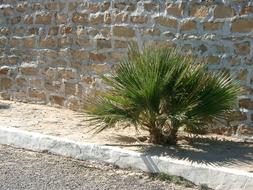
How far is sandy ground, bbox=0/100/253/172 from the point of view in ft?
18.7

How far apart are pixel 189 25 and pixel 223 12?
0.48 metres

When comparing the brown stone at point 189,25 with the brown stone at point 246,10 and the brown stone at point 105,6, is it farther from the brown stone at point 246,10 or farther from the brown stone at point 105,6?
the brown stone at point 105,6

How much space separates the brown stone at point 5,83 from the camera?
30.1 feet

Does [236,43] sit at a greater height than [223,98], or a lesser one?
greater

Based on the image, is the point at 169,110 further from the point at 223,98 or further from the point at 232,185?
the point at 232,185

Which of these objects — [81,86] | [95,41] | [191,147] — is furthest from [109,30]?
[191,147]

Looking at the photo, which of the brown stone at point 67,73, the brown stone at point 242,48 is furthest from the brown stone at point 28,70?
the brown stone at point 242,48

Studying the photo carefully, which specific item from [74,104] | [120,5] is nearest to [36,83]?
[74,104]

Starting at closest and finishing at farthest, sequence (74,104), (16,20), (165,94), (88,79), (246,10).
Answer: (165,94) < (246,10) < (88,79) < (74,104) < (16,20)

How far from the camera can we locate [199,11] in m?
6.75

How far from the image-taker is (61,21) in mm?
8328

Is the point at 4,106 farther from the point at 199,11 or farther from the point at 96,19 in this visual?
the point at 199,11

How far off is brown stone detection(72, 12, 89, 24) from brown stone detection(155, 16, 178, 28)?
4.23ft

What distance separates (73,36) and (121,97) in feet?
8.08
